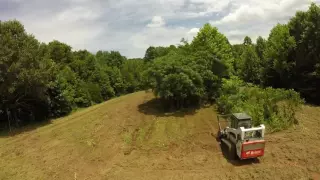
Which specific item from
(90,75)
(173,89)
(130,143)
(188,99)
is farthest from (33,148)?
(90,75)

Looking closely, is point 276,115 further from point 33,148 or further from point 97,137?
point 33,148

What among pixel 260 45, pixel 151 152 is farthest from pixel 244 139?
pixel 260 45

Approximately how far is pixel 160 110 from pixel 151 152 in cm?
1030

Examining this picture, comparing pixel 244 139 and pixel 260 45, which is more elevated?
pixel 260 45

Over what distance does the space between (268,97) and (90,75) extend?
135 feet

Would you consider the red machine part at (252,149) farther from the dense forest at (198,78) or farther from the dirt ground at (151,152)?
the dense forest at (198,78)

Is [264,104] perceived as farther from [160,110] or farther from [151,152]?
[160,110]

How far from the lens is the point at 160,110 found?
87.9 ft

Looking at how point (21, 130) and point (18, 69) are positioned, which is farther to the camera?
point (21, 130)

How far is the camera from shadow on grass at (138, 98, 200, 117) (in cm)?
2477

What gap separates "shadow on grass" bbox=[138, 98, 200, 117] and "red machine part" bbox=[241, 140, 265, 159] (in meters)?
10.7

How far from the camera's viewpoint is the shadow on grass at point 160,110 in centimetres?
2477

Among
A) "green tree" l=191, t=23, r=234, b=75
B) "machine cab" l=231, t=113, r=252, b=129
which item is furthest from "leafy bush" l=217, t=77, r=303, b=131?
"machine cab" l=231, t=113, r=252, b=129

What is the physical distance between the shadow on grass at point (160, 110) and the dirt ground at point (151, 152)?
1.09 metres
